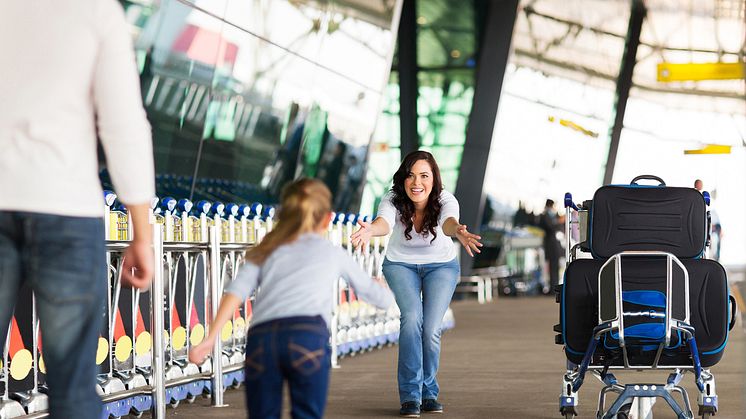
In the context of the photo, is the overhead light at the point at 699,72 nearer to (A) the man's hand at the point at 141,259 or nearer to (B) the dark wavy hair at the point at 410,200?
(B) the dark wavy hair at the point at 410,200

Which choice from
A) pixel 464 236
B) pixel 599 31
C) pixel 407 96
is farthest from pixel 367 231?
pixel 599 31

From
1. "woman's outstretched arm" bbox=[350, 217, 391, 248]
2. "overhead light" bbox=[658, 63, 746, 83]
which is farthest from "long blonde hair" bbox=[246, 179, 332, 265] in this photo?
"overhead light" bbox=[658, 63, 746, 83]

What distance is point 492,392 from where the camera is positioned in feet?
27.2

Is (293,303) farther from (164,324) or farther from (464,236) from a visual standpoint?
(164,324)

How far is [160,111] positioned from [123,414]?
15.1 ft

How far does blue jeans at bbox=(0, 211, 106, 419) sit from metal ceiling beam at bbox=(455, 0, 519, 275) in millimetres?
22099

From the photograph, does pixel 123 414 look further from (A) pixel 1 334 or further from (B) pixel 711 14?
(B) pixel 711 14

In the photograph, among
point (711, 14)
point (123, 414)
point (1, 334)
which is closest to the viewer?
point (1, 334)

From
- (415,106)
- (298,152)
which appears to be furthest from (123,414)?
(415,106)

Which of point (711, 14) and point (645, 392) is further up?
point (711, 14)

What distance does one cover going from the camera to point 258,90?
528 inches

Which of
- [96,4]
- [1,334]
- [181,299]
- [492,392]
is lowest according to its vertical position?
[492,392]

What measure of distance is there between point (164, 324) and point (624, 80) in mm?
26362

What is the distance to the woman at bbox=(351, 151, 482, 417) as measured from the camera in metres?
6.96
